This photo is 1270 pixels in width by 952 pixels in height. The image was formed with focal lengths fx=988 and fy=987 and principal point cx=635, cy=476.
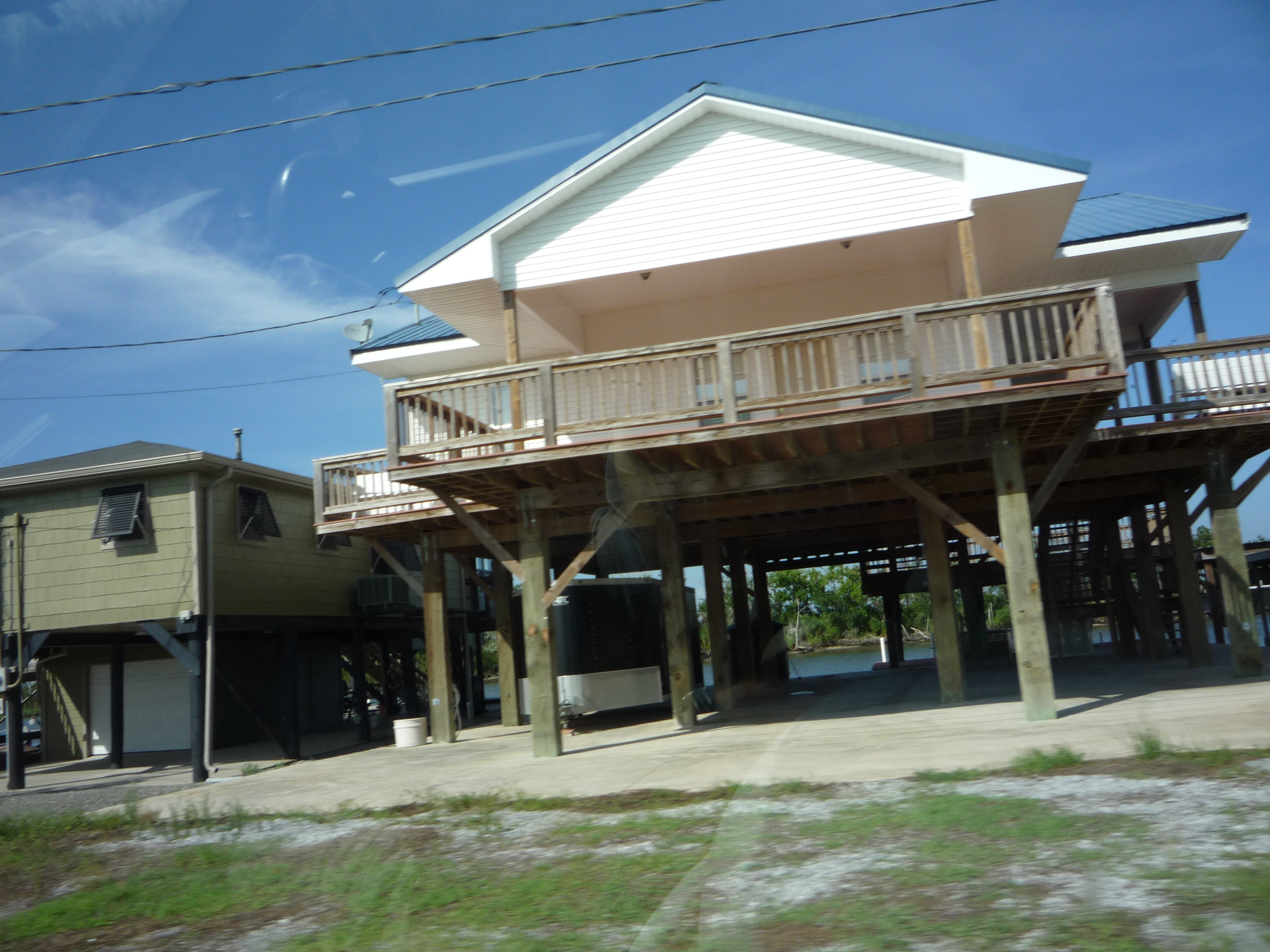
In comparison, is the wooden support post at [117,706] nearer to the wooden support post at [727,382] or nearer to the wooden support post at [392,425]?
the wooden support post at [392,425]

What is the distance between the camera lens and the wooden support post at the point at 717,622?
16.8 m

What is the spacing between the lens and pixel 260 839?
7980 mm

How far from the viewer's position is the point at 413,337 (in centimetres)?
1678

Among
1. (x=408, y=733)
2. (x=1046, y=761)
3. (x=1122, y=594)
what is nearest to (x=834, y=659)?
(x=1122, y=594)

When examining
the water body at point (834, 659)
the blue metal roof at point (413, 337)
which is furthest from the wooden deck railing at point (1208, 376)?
the water body at point (834, 659)

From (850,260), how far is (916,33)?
3.52 meters

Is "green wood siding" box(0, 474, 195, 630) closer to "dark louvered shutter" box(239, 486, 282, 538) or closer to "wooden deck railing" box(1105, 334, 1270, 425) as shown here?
"dark louvered shutter" box(239, 486, 282, 538)

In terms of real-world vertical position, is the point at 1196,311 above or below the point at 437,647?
above

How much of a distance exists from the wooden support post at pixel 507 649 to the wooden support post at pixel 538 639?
5324mm

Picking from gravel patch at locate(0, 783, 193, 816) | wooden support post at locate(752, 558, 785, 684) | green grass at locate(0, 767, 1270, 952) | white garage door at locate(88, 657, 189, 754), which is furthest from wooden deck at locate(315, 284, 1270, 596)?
wooden support post at locate(752, 558, 785, 684)

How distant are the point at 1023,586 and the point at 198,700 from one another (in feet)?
38.6

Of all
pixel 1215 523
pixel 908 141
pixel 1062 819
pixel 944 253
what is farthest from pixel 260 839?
pixel 1215 523

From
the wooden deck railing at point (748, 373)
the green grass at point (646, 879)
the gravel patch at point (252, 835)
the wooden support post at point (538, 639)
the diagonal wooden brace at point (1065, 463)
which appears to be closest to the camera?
the green grass at point (646, 879)

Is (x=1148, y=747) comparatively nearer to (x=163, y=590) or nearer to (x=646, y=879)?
(x=646, y=879)
